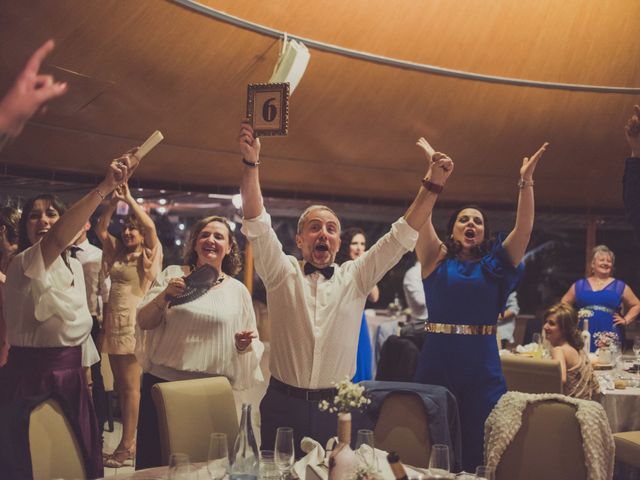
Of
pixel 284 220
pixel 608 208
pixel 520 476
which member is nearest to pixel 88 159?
pixel 284 220

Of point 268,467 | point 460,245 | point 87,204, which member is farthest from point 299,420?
point 460,245

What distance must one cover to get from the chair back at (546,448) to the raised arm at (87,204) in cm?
180

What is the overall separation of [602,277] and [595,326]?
17.7 inches

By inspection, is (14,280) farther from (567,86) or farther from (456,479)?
(567,86)

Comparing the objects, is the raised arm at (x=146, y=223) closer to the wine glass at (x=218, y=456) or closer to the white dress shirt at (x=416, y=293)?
the wine glass at (x=218, y=456)

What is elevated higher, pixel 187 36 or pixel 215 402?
pixel 187 36

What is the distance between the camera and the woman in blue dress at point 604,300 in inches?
246

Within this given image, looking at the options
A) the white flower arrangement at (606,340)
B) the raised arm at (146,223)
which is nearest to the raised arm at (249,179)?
the raised arm at (146,223)

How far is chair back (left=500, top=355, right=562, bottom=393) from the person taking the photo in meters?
3.94

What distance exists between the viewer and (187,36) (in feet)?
17.2

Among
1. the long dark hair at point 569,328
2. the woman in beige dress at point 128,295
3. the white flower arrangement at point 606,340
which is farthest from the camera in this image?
the white flower arrangement at point 606,340

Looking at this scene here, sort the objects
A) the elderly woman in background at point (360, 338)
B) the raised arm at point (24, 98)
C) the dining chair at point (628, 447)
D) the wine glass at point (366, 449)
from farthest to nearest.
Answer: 1. the elderly woman in background at point (360, 338)
2. the dining chair at point (628, 447)
3. the wine glass at point (366, 449)
4. the raised arm at point (24, 98)

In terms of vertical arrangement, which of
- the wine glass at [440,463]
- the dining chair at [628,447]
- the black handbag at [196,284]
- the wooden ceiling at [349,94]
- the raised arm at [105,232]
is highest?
the wooden ceiling at [349,94]

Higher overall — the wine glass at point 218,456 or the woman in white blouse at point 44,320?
the woman in white blouse at point 44,320
